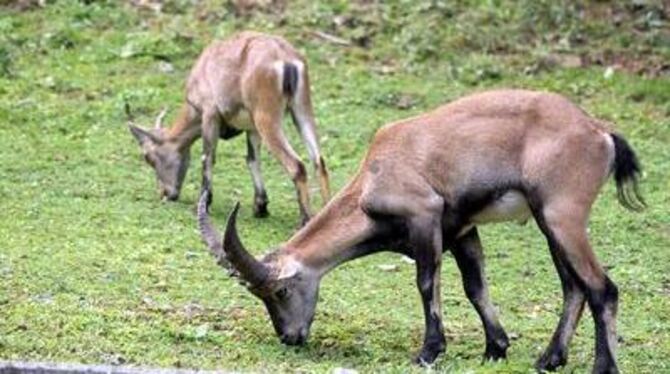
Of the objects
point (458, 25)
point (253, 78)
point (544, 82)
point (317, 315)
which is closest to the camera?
point (317, 315)

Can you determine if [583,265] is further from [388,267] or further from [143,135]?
[143,135]

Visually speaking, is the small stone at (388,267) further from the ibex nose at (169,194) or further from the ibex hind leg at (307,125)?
the ibex nose at (169,194)

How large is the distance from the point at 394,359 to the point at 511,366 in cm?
94

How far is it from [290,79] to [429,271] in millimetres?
4463

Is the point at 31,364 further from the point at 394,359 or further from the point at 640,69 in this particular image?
the point at 640,69

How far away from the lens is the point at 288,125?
53.8ft

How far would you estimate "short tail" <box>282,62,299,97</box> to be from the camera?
13352mm

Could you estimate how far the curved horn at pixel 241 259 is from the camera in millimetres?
9031

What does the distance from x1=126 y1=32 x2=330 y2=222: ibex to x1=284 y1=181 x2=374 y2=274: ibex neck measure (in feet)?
11.8

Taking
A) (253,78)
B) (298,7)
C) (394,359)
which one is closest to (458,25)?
(298,7)

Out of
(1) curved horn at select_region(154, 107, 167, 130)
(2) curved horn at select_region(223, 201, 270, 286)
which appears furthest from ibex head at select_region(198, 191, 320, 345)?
(1) curved horn at select_region(154, 107, 167, 130)

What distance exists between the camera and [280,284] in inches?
370

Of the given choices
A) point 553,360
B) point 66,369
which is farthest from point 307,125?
point 66,369

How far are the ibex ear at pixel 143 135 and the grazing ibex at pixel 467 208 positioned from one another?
17.6ft
